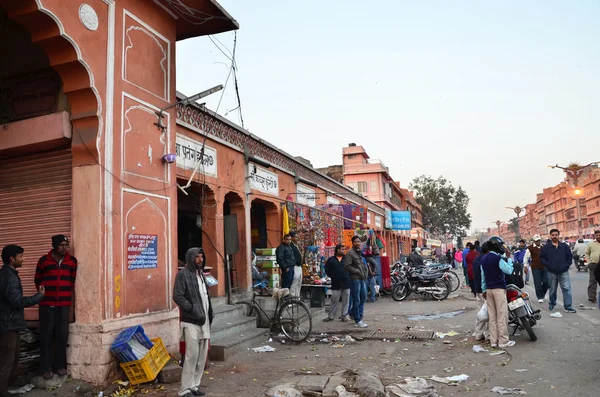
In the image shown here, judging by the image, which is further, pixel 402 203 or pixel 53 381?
pixel 402 203

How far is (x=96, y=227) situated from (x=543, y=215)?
124446 millimetres

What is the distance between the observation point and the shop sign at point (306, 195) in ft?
51.2

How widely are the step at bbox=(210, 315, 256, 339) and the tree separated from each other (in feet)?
159

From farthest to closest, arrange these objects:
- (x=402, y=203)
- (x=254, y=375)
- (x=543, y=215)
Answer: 1. (x=543, y=215)
2. (x=402, y=203)
3. (x=254, y=375)

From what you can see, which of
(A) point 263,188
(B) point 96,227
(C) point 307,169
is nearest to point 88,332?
(B) point 96,227

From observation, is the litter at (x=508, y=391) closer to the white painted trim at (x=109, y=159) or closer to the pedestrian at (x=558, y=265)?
the white painted trim at (x=109, y=159)

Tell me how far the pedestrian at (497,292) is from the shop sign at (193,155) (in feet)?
19.0

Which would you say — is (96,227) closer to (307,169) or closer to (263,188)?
(263,188)

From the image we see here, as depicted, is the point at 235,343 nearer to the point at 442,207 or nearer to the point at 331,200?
the point at 331,200

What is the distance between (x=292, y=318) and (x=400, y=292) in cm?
704

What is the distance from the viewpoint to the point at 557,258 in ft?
34.0

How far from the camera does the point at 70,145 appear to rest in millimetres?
6418

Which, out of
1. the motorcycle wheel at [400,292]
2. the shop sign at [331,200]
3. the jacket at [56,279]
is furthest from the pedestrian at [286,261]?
the shop sign at [331,200]

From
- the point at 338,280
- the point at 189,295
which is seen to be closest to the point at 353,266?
the point at 338,280
